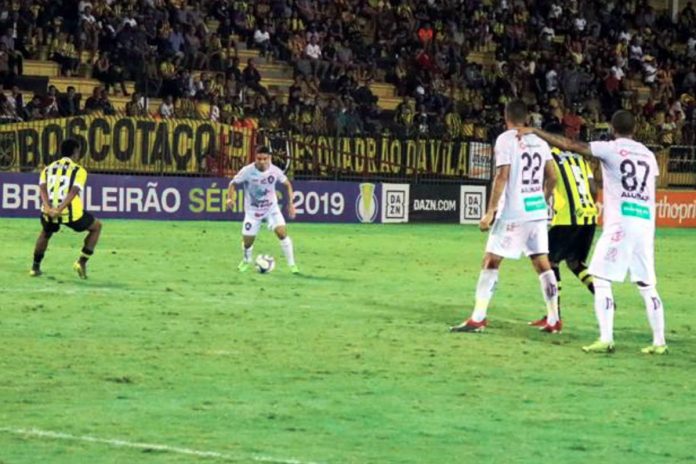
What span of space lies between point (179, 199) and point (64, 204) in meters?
13.9

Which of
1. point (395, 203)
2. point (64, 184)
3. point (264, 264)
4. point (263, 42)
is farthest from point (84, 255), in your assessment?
point (263, 42)

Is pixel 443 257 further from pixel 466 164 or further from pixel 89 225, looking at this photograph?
pixel 466 164

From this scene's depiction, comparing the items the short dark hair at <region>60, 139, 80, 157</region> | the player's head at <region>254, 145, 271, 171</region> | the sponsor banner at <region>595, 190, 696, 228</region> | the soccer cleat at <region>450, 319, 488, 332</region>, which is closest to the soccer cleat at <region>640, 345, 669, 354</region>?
the soccer cleat at <region>450, 319, 488, 332</region>

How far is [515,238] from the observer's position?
48.3 feet

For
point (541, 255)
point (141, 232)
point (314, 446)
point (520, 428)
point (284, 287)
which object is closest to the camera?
point (314, 446)

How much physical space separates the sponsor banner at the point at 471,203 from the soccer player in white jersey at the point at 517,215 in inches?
868

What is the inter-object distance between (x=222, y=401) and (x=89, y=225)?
9778 millimetres

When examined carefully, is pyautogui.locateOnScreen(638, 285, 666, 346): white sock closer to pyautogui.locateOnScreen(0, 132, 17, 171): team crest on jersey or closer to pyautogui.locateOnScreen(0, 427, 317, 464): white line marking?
pyautogui.locateOnScreen(0, 427, 317, 464): white line marking

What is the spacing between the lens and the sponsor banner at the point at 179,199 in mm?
31719

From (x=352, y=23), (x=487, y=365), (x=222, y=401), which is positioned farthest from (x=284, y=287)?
(x=352, y=23)

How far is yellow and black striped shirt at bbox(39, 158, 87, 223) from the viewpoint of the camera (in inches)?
768

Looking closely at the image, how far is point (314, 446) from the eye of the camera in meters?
8.91

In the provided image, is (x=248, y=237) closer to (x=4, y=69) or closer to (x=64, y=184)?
(x=64, y=184)

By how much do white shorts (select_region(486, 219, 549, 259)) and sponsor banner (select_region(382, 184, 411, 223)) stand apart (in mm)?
21025
